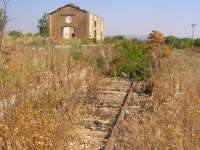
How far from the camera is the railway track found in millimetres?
7367

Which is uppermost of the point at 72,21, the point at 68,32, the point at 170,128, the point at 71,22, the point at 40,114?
the point at 72,21

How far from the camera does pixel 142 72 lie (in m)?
18.9

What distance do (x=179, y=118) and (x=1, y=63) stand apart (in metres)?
6.67

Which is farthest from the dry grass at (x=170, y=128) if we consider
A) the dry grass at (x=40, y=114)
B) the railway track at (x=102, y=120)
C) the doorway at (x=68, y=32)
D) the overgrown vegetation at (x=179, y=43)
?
the doorway at (x=68, y=32)

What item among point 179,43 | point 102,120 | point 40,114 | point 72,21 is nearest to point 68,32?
point 72,21

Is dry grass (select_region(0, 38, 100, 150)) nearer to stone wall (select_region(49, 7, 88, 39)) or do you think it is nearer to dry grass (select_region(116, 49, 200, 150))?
dry grass (select_region(116, 49, 200, 150))

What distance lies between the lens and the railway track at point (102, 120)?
24.2 ft

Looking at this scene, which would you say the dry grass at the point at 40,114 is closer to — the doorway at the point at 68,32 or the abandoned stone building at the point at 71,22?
the abandoned stone building at the point at 71,22

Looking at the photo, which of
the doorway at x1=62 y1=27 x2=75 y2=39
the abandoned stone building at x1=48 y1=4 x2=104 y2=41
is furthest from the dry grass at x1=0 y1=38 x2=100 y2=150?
the doorway at x1=62 y1=27 x2=75 y2=39

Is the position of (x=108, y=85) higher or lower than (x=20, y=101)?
lower

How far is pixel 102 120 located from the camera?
9328 mm

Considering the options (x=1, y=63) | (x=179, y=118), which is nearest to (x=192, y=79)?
(x=179, y=118)

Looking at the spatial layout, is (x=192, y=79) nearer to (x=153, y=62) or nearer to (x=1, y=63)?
(x=1, y=63)

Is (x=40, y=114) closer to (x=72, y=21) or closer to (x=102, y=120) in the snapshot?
(x=102, y=120)
